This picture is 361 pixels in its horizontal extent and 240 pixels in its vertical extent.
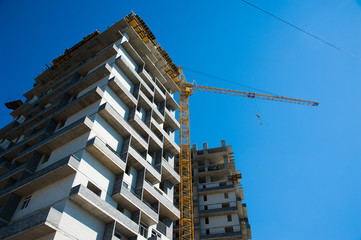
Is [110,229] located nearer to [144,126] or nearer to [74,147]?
[74,147]

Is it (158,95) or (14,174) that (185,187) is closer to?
(158,95)

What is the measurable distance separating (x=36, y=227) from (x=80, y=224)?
11.6 feet

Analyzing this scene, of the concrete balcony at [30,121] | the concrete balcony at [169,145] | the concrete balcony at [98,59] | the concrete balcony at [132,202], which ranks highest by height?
the concrete balcony at [98,59]

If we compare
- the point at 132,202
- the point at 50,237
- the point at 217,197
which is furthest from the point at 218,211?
the point at 50,237

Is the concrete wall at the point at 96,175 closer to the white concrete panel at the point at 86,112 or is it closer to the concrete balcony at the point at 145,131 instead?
the white concrete panel at the point at 86,112

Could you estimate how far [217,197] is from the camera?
54688 millimetres

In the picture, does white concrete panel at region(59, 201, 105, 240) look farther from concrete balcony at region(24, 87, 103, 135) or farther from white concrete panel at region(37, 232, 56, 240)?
concrete balcony at region(24, 87, 103, 135)

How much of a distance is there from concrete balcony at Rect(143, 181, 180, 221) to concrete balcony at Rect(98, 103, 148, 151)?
4561 mm

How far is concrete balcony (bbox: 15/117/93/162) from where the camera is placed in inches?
1053

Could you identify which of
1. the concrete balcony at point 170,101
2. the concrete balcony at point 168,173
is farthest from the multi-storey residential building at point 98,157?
the concrete balcony at point 170,101

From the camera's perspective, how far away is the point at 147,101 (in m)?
37.4

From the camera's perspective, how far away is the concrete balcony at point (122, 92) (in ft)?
106

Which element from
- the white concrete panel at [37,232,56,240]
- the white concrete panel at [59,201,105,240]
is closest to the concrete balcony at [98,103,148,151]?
the white concrete panel at [59,201,105,240]

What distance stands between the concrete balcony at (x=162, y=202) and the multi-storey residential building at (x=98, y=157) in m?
0.11
